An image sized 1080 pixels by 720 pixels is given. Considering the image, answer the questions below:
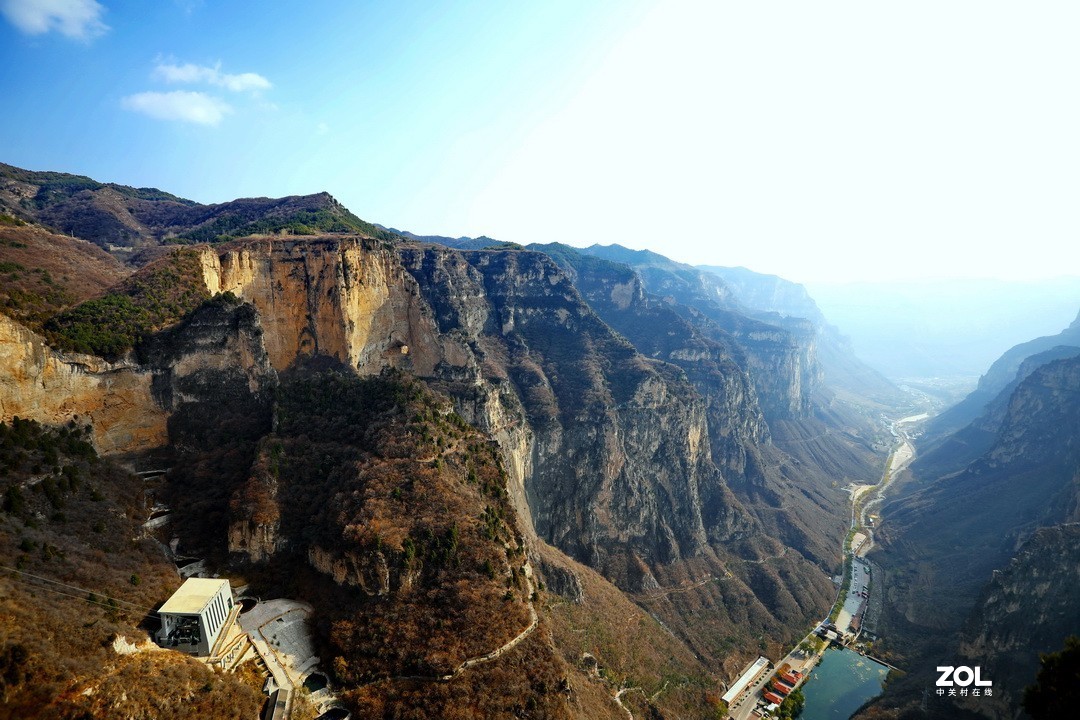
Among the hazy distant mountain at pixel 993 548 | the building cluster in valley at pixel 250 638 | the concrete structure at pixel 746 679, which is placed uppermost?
the building cluster in valley at pixel 250 638

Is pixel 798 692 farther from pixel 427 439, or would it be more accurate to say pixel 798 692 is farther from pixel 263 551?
pixel 263 551

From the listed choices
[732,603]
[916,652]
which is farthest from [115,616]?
[916,652]

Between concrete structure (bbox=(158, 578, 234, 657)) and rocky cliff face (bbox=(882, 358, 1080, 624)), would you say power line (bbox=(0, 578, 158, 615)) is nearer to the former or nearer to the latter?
concrete structure (bbox=(158, 578, 234, 657))

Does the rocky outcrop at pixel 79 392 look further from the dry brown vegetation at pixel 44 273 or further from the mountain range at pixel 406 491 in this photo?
the dry brown vegetation at pixel 44 273

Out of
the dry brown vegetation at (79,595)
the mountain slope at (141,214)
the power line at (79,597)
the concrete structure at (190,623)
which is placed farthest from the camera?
the mountain slope at (141,214)

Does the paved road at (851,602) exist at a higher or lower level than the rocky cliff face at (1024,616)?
lower

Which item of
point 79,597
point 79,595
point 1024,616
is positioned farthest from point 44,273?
point 1024,616

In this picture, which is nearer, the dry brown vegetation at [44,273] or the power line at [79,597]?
the power line at [79,597]

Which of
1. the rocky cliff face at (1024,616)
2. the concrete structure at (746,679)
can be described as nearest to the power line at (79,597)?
the concrete structure at (746,679)
